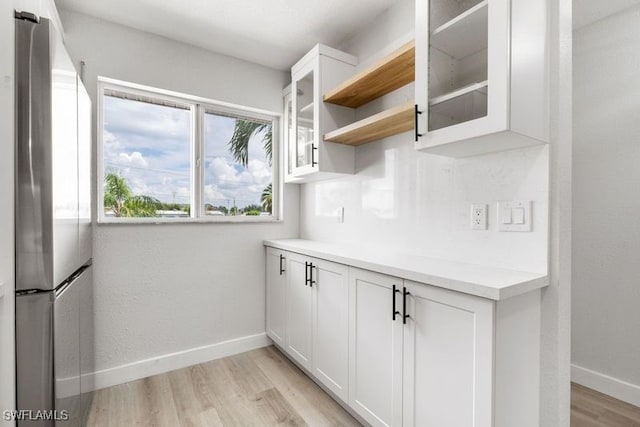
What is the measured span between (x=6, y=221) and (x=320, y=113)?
1768 mm

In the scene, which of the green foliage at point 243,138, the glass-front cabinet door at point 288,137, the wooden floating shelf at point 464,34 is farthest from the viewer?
the green foliage at point 243,138

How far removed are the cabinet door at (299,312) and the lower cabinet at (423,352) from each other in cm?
14

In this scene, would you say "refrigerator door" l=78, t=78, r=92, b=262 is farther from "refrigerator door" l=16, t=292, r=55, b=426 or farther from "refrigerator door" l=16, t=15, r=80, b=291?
"refrigerator door" l=16, t=292, r=55, b=426

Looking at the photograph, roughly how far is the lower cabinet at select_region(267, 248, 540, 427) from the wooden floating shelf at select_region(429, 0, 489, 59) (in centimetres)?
105

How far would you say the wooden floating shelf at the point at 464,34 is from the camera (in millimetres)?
1285

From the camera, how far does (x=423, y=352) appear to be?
52.5 inches

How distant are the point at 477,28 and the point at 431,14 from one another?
0.24 meters

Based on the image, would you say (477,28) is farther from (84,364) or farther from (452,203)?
(84,364)

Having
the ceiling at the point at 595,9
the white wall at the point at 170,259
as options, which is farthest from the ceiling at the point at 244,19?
the ceiling at the point at 595,9

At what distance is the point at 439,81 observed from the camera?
1.44 metres

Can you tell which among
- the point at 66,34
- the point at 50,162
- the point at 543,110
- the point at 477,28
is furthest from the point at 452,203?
the point at 66,34

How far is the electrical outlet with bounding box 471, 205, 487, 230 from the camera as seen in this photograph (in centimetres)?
153

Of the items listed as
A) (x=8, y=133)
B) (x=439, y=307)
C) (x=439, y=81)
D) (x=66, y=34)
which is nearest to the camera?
(x=8, y=133)

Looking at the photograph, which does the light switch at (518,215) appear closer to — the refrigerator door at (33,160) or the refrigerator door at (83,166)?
the refrigerator door at (33,160)
